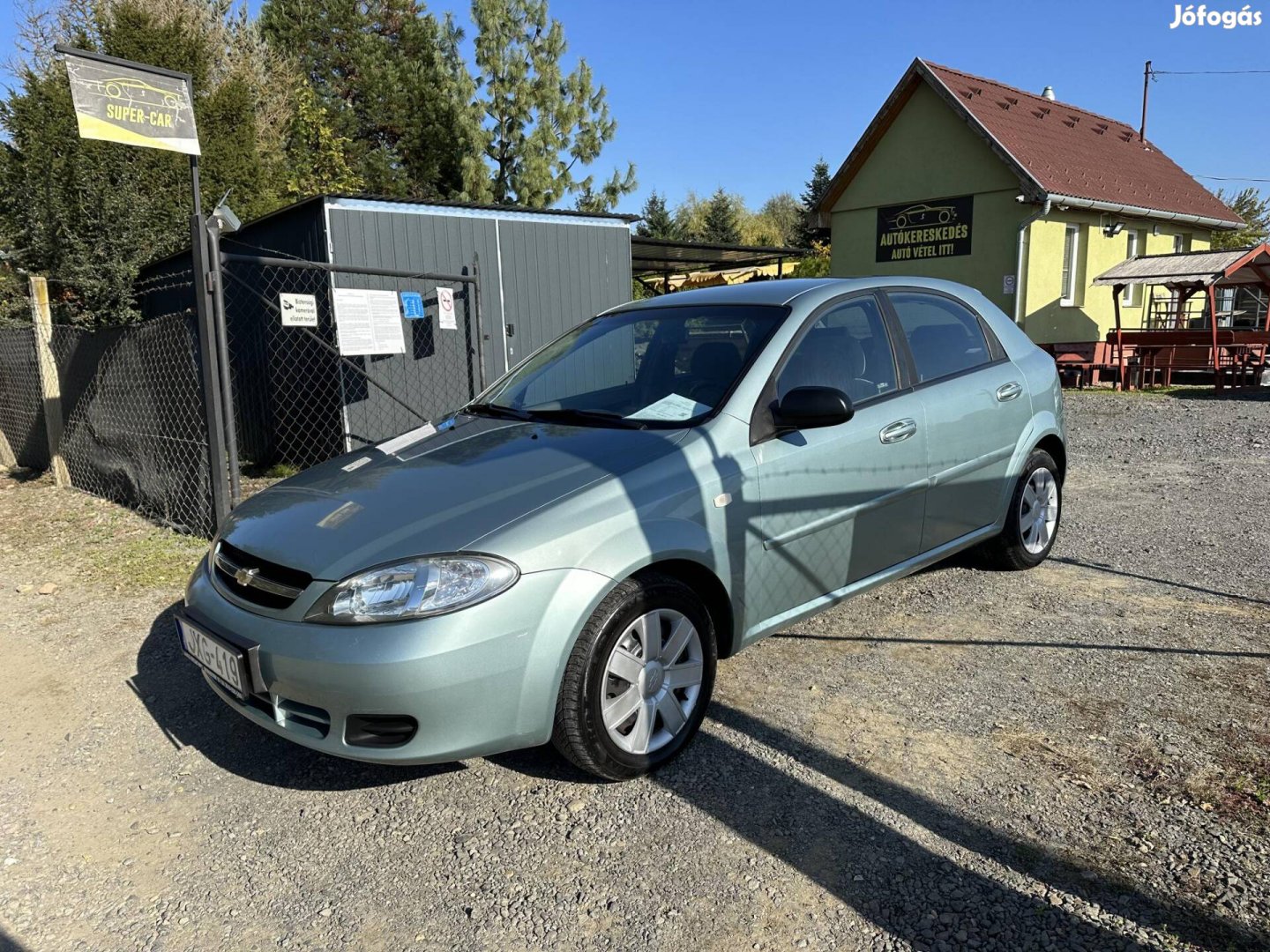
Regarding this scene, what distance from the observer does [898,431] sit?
3.68 meters

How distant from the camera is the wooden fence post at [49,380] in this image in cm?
739

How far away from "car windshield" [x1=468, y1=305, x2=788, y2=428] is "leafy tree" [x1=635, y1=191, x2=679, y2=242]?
3407 cm

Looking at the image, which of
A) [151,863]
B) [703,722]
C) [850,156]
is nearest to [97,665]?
[151,863]

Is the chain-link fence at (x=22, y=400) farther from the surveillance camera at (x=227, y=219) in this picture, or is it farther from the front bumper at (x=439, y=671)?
the front bumper at (x=439, y=671)

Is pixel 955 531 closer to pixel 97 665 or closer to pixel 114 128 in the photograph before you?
pixel 97 665

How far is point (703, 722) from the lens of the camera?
323 cm

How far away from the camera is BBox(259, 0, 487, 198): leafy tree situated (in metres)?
24.2

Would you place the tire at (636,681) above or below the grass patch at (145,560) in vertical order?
above

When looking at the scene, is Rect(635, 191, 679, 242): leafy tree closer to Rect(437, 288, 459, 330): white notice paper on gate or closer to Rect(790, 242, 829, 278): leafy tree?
Rect(790, 242, 829, 278): leafy tree

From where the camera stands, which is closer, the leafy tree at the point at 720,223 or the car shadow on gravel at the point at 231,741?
the car shadow on gravel at the point at 231,741

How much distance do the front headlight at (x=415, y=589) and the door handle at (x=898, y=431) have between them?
1.82 metres

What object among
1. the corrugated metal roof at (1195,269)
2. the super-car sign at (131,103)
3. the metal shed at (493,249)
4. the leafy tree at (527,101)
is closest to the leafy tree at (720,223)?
the leafy tree at (527,101)

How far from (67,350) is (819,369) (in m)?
6.80

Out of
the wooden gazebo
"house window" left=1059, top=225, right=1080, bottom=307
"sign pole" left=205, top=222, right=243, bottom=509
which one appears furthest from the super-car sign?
"house window" left=1059, top=225, right=1080, bottom=307
